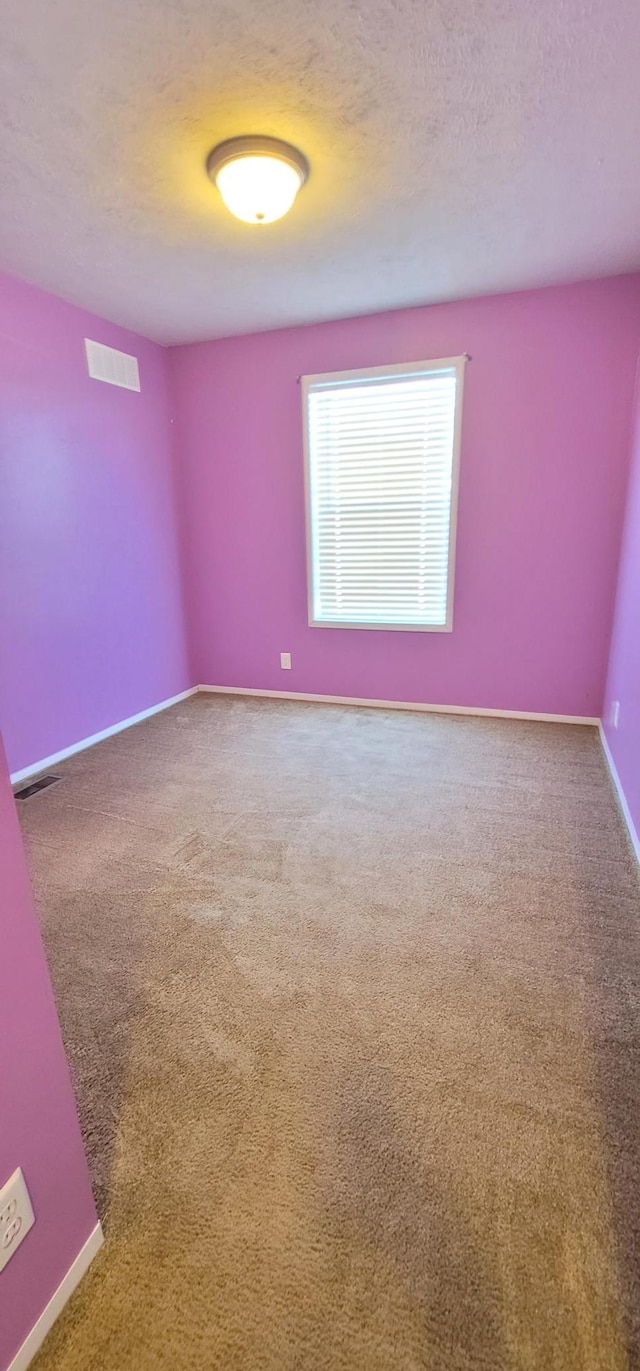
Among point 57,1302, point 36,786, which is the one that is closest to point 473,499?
point 36,786

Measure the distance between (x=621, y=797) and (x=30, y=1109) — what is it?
8.01 ft

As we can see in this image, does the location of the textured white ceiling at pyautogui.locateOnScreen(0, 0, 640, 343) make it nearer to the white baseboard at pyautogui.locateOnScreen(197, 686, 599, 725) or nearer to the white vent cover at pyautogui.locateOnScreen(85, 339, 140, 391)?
the white vent cover at pyautogui.locateOnScreen(85, 339, 140, 391)

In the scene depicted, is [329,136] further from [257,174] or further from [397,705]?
[397,705]

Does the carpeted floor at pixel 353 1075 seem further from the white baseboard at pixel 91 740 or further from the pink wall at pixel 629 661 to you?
the white baseboard at pixel 91 740

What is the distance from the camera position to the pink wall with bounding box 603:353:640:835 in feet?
7.79

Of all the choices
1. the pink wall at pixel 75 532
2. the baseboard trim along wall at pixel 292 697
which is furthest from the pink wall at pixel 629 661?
the pink wall at pixel 75 532

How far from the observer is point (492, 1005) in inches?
60.0

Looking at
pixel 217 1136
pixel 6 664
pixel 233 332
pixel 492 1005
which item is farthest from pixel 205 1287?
pixel 233 332

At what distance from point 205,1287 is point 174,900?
1.09 metres

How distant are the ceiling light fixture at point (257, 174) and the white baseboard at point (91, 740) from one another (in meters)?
2.62

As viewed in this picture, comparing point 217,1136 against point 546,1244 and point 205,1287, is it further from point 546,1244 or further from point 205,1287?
point 546,1244

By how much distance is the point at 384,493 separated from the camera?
360cm

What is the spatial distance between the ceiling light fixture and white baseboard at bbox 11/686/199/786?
2622 millimetres

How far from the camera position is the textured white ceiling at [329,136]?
1395 millimetres
